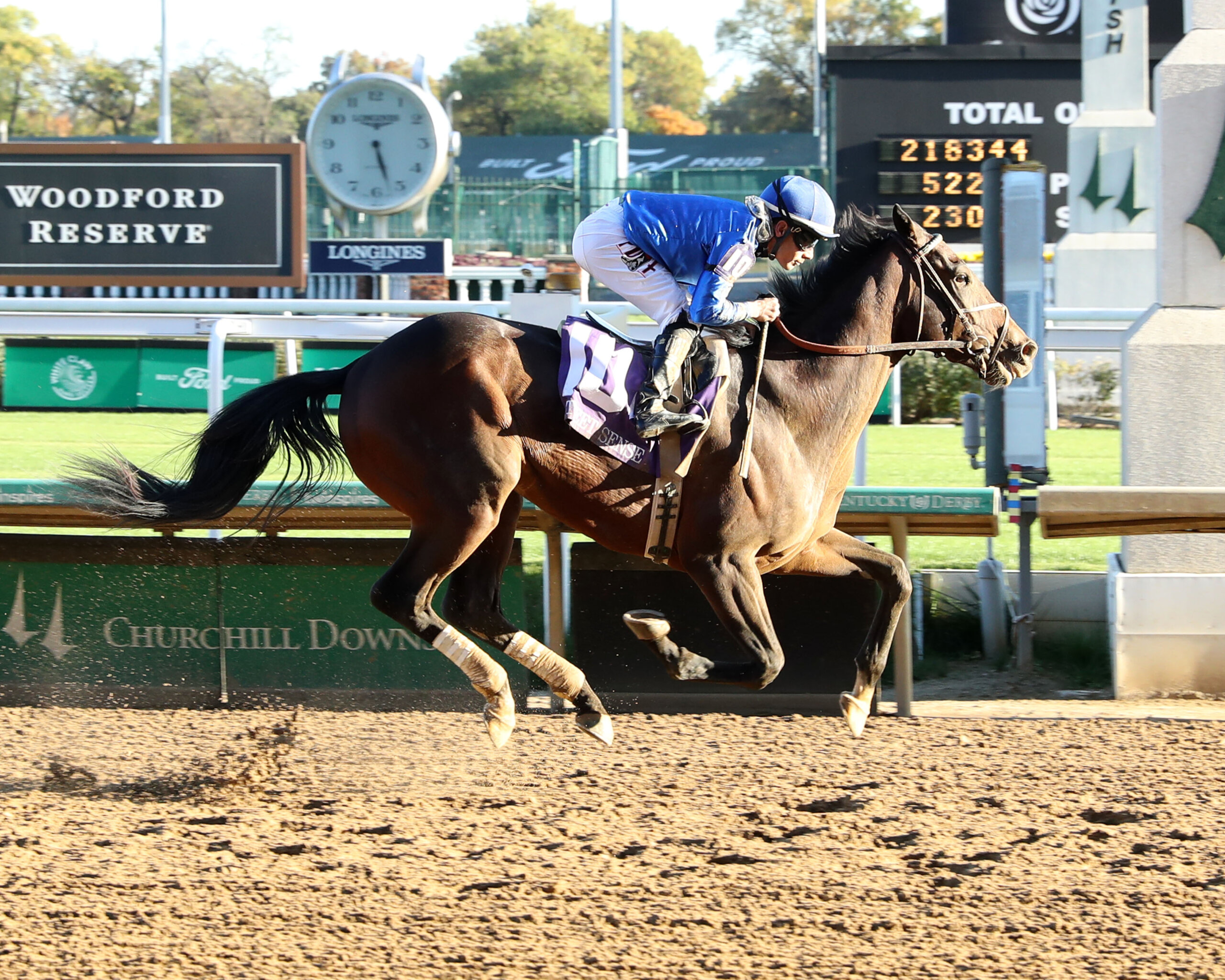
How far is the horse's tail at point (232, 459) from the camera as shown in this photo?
4566 millimetres

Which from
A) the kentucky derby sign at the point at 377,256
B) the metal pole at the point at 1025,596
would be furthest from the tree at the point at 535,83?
the metal pole at the point at 1025,596

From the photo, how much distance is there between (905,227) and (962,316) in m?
0.36

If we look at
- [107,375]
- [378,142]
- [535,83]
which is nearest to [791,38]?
[535,83]

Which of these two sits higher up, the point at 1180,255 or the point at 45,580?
the point at 1180,255

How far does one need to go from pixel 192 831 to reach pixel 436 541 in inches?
45.6

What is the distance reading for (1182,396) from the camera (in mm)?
6070

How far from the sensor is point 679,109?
6222cm

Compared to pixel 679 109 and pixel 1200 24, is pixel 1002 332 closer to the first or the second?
pixel 1200 24

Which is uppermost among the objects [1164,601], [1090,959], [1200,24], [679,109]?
[679,109]

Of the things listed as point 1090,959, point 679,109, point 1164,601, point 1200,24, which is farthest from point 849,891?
point 679,109

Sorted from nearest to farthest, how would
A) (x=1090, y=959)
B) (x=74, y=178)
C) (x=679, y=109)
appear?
(x=1090, y=959) → (x=74, y=178) → (x=679, y=109)

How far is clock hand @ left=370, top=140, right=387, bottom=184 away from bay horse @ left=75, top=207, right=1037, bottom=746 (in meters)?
8.40

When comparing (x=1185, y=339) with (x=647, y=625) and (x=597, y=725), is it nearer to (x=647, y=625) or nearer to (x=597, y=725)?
(x=647, y=625)

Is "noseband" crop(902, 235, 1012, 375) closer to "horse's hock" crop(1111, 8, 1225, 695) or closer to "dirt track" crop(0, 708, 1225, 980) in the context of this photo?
"dirt track" crop(0, 708, 1225, 980)
